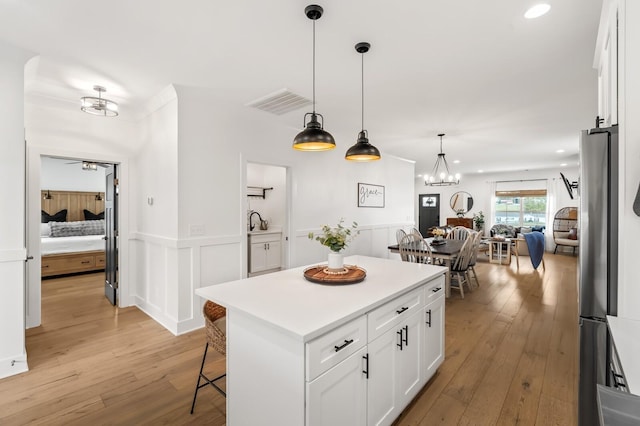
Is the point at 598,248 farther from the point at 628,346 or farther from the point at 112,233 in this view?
the point at 112,233

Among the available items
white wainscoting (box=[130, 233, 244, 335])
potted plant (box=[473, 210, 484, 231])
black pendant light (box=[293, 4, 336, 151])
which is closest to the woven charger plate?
black pendant light (box=[293, 4, 336, 151])

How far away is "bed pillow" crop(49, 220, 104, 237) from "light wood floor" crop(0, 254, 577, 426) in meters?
2.89

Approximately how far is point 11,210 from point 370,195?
16.9ft

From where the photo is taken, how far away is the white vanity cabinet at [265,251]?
4.92m

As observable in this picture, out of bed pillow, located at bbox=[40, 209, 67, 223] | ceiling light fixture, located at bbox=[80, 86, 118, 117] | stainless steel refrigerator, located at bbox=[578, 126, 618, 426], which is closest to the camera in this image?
stainless steel refrigerator, located at bbox=[578, 126, 618, 426]

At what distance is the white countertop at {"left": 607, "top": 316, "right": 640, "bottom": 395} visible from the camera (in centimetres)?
91

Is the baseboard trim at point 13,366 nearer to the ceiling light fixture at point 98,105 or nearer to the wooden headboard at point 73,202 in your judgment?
the ceiling light fixture at point 98,105

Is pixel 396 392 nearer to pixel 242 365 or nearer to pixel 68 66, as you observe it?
pixel 242 365

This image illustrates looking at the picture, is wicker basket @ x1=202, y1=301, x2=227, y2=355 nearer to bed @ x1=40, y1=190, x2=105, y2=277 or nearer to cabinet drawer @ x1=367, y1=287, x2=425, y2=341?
cabinet drawer @ x1=367, y1=287, x2=425, y2=341

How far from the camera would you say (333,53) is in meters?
2.47

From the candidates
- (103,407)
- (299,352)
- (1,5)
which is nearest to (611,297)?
(299,352)

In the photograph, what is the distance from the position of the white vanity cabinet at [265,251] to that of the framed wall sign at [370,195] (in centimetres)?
177

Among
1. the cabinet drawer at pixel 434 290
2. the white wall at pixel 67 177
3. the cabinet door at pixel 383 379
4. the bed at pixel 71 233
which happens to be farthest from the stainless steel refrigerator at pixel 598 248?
the white wall at pixel 67 177

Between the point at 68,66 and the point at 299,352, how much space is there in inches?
125
